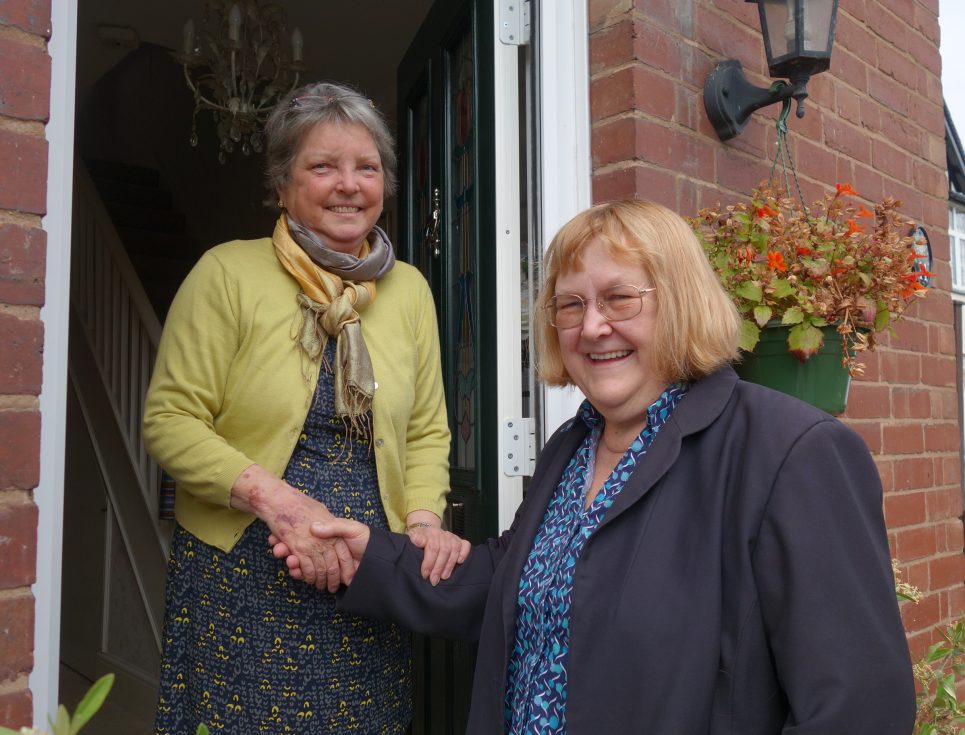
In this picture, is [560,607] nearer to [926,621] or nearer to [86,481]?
[926,621]

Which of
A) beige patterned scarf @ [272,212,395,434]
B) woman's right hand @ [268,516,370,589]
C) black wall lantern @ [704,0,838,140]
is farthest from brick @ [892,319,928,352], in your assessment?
woman's right hand @ [268,516,370,589]

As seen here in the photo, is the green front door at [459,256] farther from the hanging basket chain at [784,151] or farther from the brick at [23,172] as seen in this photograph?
the brick at [23,172]

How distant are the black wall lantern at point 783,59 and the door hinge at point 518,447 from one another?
3.34 ft

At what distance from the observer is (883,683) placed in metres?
1.19

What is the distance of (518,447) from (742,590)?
115cm

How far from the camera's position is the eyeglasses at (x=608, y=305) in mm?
1451

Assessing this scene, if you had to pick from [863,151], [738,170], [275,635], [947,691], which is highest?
[863,151]

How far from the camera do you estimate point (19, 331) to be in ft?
4.77

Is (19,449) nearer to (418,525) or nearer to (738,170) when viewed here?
(418,525)

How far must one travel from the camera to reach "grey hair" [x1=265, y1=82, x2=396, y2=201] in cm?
191

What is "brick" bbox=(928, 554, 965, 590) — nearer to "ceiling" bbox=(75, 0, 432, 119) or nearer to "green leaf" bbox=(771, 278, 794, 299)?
"green leaf" bbox=(771, 278, 794, 299)

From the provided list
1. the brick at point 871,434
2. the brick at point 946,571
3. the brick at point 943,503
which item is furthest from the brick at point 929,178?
the brick at point 946,571

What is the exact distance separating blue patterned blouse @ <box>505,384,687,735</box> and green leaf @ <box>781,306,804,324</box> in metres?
0.54

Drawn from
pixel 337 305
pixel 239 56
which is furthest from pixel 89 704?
pixel 239 56
